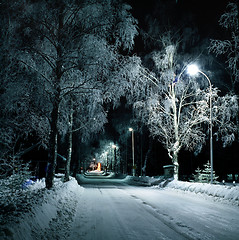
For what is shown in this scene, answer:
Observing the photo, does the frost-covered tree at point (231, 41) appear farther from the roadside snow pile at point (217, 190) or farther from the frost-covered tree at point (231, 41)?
the roadside snow pile at point (217, 190)

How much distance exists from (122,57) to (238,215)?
8.59m

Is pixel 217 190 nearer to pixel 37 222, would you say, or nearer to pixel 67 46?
pixel 67 46

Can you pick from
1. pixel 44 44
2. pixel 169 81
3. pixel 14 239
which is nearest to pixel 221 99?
pixel 169 81

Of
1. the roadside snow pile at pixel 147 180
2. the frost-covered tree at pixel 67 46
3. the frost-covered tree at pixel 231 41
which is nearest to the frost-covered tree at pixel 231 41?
the frost-covered tree at pixel 231 41

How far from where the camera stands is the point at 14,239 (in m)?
4.43

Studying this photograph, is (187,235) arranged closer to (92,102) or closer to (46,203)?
(46,203)

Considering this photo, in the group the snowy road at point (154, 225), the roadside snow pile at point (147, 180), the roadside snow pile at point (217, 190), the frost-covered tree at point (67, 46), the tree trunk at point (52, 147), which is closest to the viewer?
the snowy road at point (154, 225)

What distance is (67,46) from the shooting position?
1223cm

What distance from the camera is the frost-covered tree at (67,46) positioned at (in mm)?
11734

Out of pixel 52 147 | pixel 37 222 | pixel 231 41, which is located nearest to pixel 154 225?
pixel 37 222

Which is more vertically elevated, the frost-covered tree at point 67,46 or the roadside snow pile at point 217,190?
the frost-covered tree at point 67,46

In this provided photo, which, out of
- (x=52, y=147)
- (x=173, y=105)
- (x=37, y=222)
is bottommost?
(x=37, y=222)

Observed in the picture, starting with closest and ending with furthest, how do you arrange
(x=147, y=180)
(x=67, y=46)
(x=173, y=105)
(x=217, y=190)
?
(x=67, y=46) → (x=217, y=190) → (x=173, y=105) → (x=147, y=180)

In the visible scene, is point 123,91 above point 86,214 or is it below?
above
